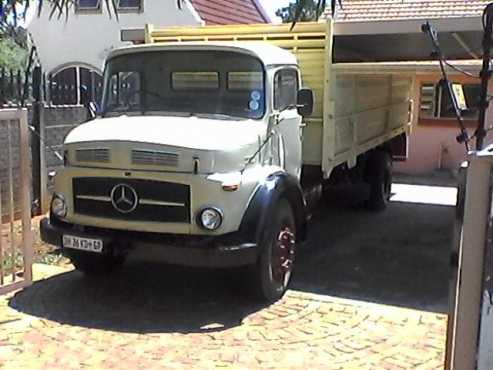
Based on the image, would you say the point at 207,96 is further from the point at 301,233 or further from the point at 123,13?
the point at 123,13

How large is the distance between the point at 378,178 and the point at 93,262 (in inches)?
216

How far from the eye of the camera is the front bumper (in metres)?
5.07

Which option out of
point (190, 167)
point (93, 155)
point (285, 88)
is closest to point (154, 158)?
point (190, 167)

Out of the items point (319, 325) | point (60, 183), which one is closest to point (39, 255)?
point (60, 183)

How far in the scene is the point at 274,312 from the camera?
215 inches

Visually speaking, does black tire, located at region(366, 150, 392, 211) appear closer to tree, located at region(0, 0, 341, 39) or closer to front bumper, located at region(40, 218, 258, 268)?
front bumper, located at region(40, 218, 258, 268)

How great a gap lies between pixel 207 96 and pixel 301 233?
166 centimetres

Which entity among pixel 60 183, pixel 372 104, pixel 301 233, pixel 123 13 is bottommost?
pixel 301 233

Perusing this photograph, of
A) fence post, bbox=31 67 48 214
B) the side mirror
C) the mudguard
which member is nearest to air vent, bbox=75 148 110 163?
the mudguard

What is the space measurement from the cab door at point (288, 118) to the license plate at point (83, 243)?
2.03 meters

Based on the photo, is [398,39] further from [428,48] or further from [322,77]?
[322,77]

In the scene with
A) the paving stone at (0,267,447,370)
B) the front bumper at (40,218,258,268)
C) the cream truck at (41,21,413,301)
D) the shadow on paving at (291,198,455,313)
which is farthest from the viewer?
the shadow on paving at (291,198,455,313)

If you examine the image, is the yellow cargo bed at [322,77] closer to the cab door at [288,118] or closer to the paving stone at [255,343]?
the cab door at [288,118]

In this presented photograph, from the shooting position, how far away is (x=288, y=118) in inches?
251
